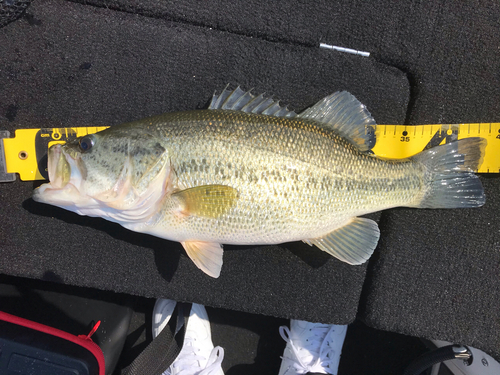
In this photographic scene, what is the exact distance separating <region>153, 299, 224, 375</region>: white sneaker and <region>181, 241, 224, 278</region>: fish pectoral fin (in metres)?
0.72

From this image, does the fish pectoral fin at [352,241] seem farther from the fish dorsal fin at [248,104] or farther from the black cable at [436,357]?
the black cable at [436,357]

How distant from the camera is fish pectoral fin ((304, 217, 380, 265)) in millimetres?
1341

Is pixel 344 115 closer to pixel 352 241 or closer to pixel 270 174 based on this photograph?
pixel 270 174

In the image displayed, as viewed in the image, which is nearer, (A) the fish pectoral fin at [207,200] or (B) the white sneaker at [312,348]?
(A) the fish pectoral fin at [207,200]

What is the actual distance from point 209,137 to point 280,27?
786mm

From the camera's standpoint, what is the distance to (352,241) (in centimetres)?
135

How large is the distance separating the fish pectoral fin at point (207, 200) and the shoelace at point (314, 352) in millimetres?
1043

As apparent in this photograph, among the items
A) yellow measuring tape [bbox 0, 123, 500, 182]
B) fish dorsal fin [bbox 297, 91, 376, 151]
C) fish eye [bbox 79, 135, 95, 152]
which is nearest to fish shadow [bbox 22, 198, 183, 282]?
yellow measuring tape [bbox 0, 123, 500, 182]

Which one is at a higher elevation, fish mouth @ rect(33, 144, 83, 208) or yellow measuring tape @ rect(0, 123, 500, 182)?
yellow measuring tape @ rect(0, 123, 500, 182)

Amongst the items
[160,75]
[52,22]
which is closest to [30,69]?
[52,22]

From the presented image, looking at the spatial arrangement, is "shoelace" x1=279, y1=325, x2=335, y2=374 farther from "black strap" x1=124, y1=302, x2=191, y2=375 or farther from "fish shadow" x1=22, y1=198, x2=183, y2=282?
"fish shadow" x1=22, y1=198, x2=183, y2=282

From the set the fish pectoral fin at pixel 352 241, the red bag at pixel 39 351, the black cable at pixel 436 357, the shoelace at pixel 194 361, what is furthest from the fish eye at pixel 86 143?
the black cable at pixel 436 357

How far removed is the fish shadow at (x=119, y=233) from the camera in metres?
1.52

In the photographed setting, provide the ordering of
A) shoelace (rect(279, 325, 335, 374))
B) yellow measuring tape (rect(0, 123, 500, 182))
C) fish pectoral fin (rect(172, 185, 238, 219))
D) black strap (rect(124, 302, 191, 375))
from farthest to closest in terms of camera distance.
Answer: shoelace (rect(279, 325, 335, 374)) → black strap (rect(124, 302, 191, 375)) → yellow measuring tape (rect(0, 123, 500, 182)) → fish pectoral fin (rect(172, 185, 238, 219))
